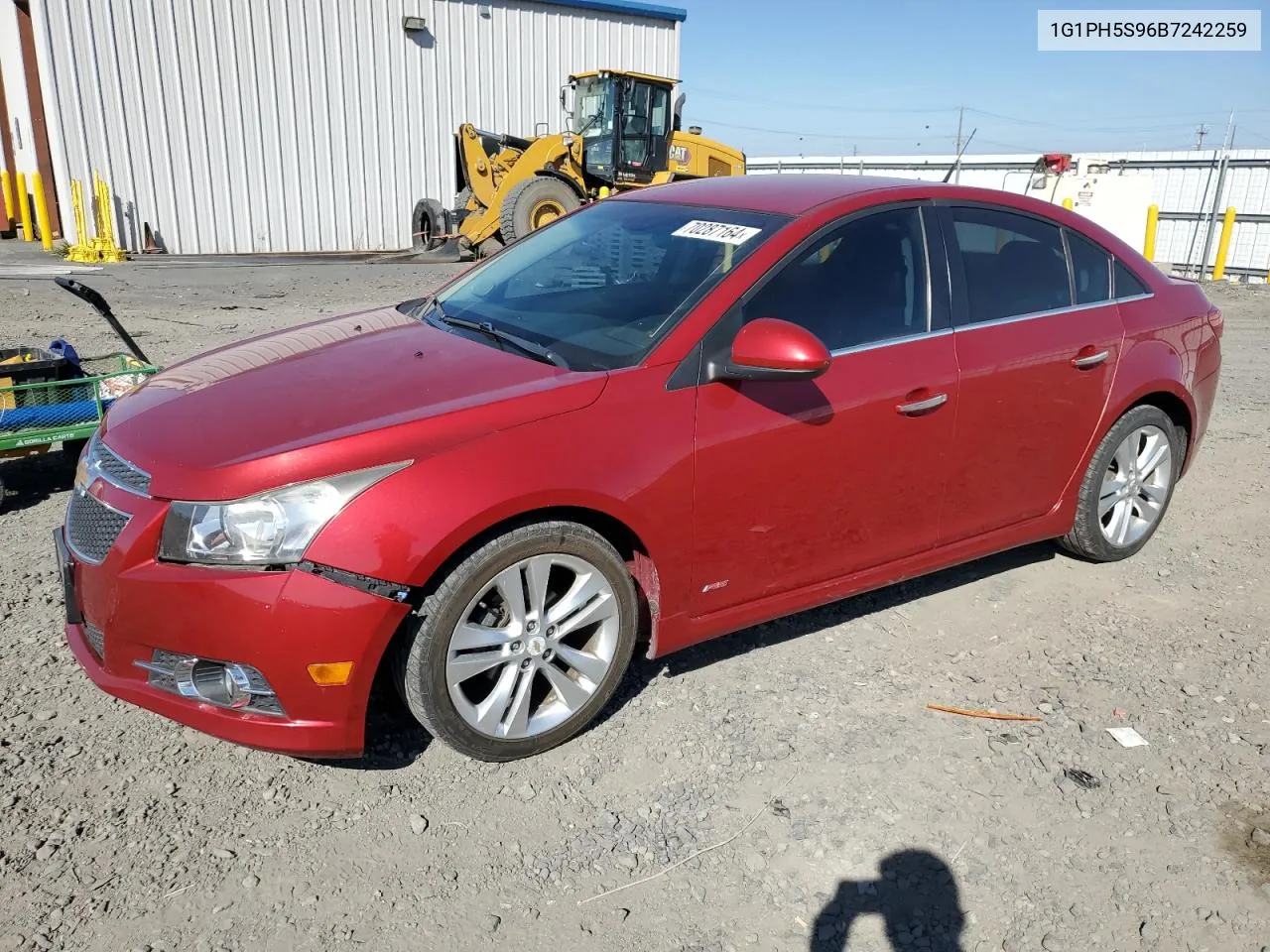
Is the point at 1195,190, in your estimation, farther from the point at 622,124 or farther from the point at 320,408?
the point at 320,408

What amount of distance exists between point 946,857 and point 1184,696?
1437 millimetres

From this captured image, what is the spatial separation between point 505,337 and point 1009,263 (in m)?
2.06

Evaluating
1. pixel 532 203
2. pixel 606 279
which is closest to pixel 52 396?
pixel 606 279

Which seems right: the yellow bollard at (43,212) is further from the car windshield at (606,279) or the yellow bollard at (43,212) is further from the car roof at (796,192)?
the car roof at (796,192)

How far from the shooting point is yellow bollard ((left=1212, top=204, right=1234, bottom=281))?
59.6 ft

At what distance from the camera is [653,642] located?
3248mm

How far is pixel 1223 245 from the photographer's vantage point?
18609mm

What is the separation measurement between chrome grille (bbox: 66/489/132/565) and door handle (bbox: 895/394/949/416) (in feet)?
8.18

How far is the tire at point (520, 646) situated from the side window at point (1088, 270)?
8.08ft

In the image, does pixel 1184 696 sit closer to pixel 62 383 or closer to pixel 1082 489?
pixel 1082 489

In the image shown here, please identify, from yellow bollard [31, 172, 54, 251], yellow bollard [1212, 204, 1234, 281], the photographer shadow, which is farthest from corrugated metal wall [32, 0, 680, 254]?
the photographer shadow

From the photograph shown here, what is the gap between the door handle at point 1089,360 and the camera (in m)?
4.02

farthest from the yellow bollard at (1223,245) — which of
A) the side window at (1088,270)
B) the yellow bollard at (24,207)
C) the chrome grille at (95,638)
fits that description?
the yellow bollard at (24,207)

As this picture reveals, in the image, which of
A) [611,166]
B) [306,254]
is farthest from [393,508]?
[306,254]
